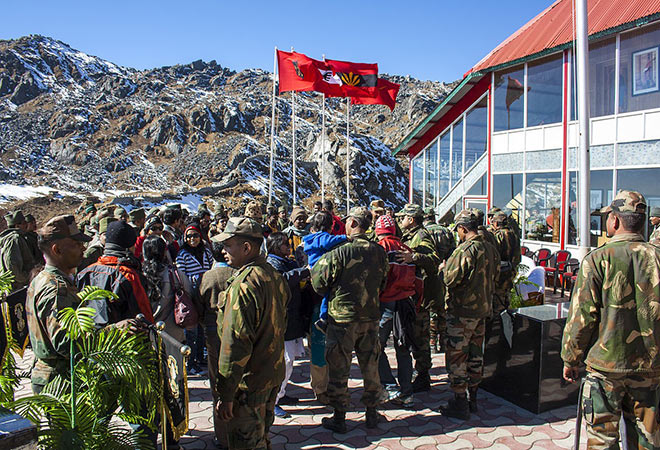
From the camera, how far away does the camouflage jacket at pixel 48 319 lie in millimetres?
2330

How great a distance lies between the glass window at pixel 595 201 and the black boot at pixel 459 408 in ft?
26.5

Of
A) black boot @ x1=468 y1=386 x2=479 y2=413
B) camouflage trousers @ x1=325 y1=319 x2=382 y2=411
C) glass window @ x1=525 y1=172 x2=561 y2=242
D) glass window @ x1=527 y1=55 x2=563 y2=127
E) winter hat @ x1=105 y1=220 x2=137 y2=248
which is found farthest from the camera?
glass window @ x1=525 y1=172 x2=561 y2=242

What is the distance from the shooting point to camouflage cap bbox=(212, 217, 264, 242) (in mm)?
2830

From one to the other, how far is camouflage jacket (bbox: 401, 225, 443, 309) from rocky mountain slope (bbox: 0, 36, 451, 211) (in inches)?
969

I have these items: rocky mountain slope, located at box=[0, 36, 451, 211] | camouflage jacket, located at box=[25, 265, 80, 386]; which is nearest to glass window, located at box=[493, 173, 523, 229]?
camouflage jacket, located at box=[25, 265, 80, 386]

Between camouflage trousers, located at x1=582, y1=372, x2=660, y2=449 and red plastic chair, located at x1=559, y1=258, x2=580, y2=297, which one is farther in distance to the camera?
red plastic chair, located at x1=559, y1=258, x2=580, y2=297

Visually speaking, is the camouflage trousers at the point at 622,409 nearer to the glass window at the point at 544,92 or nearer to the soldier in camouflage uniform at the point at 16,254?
the soldier in camouflage uniform at the point at 16,254

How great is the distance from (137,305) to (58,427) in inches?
47.1

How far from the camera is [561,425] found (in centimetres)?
408

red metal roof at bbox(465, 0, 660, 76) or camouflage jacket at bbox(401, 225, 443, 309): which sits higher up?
red metal roof at bbox(465, 0, 660, 76)

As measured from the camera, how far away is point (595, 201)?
37.0 ft

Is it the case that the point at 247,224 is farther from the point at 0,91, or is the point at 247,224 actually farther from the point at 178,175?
the point at 0,91

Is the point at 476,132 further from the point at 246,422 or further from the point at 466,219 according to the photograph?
the point at 246,422

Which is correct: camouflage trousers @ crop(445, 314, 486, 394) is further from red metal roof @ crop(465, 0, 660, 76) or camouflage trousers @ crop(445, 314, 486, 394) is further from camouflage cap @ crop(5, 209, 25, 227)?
red metal roof @ crop(465, 0, 660, 76)
